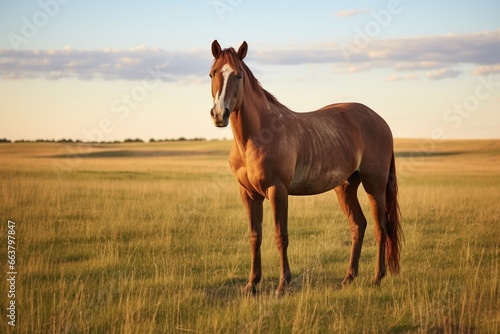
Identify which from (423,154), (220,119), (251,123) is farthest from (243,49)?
(423,154)

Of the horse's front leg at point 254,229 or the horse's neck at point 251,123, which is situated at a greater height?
the horse's neck at point 251,123

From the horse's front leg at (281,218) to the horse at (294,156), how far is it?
0.01m

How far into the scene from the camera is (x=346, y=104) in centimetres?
809

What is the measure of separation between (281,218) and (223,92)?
1.80 meters

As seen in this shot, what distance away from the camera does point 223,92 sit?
18.7 ft

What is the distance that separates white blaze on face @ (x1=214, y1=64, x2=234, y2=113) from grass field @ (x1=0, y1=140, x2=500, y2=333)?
2.27 meters

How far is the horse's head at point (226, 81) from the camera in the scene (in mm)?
5578

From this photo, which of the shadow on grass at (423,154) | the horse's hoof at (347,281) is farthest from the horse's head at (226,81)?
the shadow on grass at (423,154)

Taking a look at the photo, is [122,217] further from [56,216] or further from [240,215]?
[240,215]

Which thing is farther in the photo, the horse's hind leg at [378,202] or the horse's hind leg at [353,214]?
the horse's hind leg at [378,202]

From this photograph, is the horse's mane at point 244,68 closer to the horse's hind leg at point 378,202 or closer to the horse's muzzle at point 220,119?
the horse's muzzle at point 220,119

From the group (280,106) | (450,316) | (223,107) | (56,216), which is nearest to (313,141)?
(280,106)

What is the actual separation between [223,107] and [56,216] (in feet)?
27.4

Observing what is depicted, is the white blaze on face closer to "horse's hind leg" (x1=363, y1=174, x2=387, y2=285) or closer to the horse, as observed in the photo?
the horse
